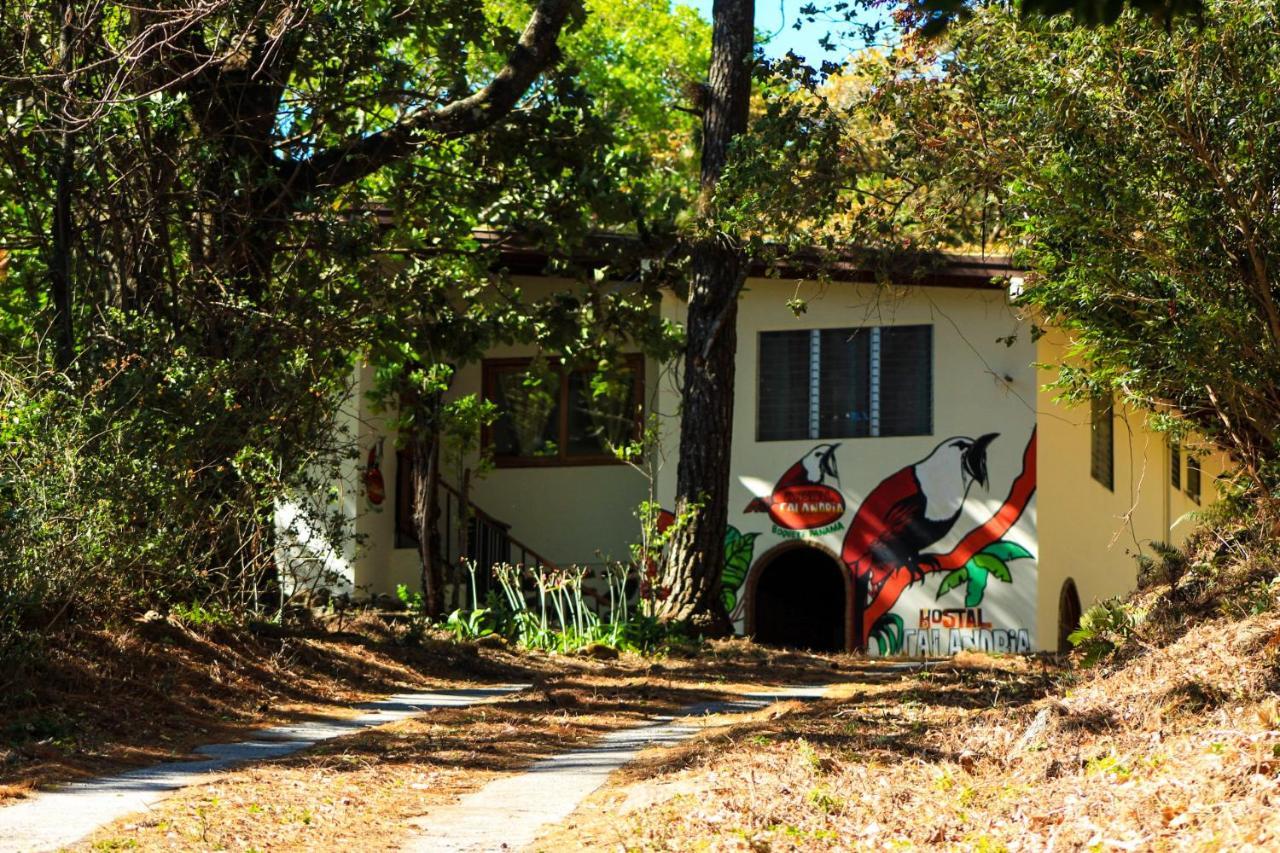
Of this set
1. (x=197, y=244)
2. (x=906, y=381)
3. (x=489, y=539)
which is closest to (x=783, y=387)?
(x=906, y=381)

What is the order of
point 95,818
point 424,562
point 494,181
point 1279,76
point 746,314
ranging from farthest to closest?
1. point 746,314
2. point 424,562
3. point 494,181
4. point 1279,76
5. point 95,818

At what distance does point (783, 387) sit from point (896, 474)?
5.93 ft

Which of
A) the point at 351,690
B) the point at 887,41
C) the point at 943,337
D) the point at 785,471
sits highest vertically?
the point at 887,41

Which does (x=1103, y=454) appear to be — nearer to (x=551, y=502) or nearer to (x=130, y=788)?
(x=551, y=502)

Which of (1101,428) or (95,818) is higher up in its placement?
(1101,428)

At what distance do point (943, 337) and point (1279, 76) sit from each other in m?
10.6

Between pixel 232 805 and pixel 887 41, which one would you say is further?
pixel 887 41

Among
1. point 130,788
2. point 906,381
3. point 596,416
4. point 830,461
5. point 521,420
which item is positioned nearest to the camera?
point 130,788

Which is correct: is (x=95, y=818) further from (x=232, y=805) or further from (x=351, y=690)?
(x=351, y=690)

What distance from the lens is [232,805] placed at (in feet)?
24.3

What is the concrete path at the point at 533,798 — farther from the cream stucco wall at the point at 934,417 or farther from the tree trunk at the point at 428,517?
the cream stucco wall at the point at 934,417

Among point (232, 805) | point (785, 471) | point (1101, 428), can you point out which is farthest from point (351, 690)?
point (1101, 428)

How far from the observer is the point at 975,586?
1992cm

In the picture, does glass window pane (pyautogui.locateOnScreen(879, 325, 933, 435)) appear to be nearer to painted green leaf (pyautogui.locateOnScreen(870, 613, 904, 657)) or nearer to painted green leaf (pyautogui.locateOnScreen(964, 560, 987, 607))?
painted green leaf (pyautogui.locateOnScreen(964, 560, 987, 607))
